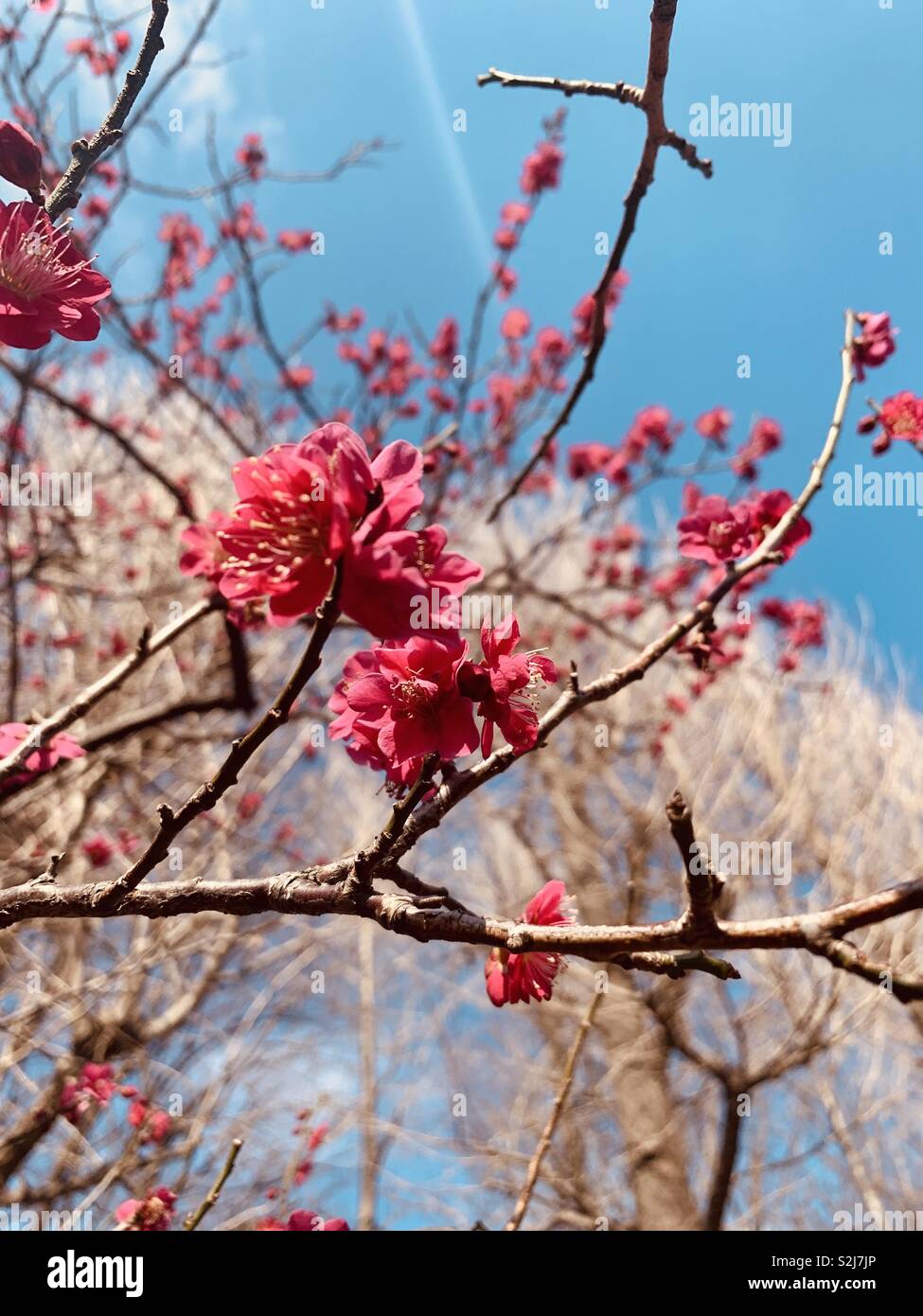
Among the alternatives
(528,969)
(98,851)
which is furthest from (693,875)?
(98,851)

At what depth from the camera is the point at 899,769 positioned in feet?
18.5

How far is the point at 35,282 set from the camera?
3.62 feet

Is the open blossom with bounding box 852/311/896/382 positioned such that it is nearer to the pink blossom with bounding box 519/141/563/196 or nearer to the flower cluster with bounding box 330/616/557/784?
the flower cluster with bounding box 330/616/557/784

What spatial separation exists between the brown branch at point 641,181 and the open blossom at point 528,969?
1.29m

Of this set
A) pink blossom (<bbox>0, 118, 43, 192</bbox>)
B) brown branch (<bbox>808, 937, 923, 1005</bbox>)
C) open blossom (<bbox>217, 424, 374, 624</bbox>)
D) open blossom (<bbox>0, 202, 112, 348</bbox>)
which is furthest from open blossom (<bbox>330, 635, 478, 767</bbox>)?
pink blossom (<bbox>0, 118, 43, 192</bbox>)

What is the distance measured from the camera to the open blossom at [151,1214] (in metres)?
1.94

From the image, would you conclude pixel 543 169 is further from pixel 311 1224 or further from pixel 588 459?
pixel 311 1224

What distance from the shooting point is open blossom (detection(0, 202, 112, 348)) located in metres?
1.07

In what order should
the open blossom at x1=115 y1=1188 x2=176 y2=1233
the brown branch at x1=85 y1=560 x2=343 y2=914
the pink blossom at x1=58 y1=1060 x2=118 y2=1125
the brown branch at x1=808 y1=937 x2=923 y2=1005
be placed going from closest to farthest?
1. the brown branch at x1=808 y1=937 x2=923 y2=1005
2. the brown branch at x1=85 y1=560 x2=343 y2=914
3. the open blossom at x1=115 y1=1188 x2=176 y2=1233
4. the pink blossom at x1=58 y1=1060 x2=118 y2=1125

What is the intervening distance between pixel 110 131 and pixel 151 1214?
2.22m

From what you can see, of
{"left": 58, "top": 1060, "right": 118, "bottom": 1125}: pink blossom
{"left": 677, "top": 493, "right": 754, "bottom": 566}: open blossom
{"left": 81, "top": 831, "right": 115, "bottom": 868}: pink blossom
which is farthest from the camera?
{"left": 81, "top": 831, "right": 115, "bottom": 868}: pink blossom

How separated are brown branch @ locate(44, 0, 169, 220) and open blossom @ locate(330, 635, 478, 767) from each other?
0.71m

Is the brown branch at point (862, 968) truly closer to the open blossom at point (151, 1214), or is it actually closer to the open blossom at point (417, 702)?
the open blossom at point (417, 702)
